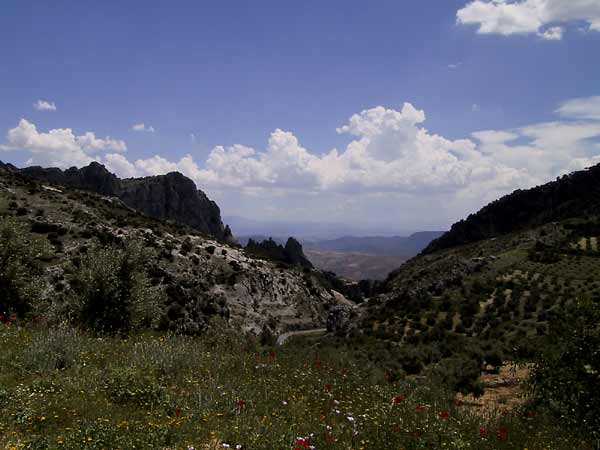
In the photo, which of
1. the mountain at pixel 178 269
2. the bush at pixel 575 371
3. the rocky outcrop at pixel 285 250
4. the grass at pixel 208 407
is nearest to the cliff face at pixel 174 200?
the rocky outcrop at pixel 285 250

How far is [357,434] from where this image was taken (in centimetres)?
726

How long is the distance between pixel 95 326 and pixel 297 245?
129558 mm

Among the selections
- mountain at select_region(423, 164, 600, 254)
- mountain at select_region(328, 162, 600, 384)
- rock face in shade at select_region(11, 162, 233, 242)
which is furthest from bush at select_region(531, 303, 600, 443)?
rock face in shade at select_region(11, 162, 233, 242)

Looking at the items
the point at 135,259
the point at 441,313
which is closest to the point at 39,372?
the point at 135,259

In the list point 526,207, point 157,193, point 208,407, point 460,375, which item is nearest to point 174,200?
point 157,193

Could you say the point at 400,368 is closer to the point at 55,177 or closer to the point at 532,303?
the point at 532,303

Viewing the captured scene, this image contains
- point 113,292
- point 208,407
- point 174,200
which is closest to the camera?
point 208,407

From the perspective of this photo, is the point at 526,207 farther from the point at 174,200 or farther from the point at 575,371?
the point at 575,371

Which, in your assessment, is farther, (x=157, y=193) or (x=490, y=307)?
(x=157, y=193)

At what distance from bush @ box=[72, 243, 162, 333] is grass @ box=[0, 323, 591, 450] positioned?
484cm

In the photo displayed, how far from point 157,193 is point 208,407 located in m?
139

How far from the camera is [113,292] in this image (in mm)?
17297

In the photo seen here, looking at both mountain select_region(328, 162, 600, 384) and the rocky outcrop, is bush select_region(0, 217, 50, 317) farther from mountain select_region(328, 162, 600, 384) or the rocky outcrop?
the rocky outcrop

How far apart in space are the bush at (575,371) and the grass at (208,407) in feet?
1.54
